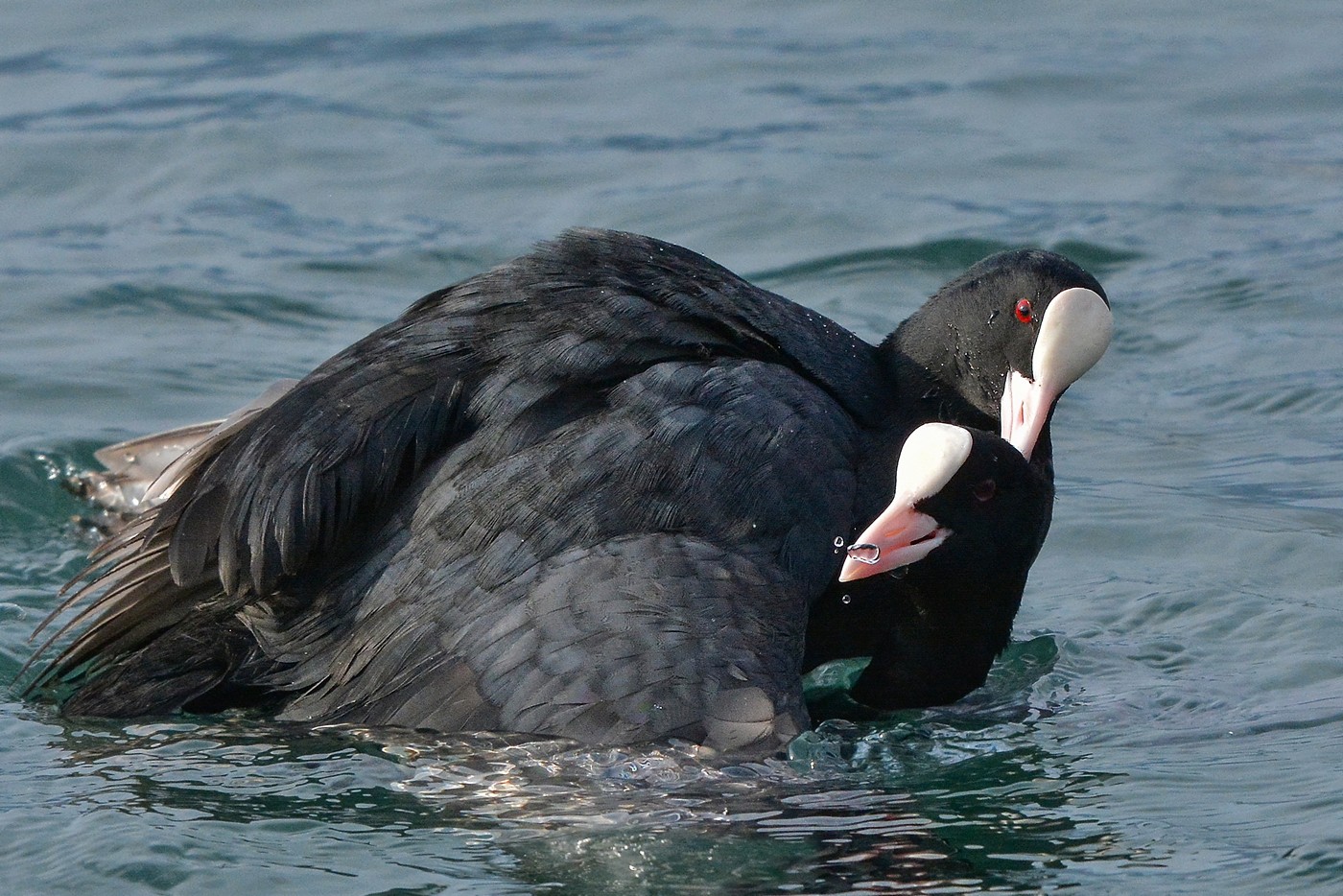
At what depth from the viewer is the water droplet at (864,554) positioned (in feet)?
14.5

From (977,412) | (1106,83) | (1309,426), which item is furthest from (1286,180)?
(977,412)

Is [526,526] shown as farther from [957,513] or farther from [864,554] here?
[957,513]

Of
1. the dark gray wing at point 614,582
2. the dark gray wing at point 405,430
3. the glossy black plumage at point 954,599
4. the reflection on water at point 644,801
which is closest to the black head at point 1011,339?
the glossy black plumage at point 954,599

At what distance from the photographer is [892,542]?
14.9 feet

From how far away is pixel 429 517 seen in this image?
454 cm

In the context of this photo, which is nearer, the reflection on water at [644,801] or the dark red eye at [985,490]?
the reflection on water at [644,801]

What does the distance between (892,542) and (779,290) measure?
3965 mm

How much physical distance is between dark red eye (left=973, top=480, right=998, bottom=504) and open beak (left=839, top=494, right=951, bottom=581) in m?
0.13

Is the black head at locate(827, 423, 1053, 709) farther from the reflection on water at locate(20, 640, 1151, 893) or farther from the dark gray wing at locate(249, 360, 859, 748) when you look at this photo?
the reflection on water at locate(20, 640, 1151, 893)

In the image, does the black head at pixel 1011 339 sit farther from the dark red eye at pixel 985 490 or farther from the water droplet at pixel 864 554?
the water droplet at pixel 864 554

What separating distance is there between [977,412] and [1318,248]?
4.02 metres

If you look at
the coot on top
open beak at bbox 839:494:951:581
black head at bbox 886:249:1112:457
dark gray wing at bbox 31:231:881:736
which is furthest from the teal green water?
black head at bbox 886:249:1112:457

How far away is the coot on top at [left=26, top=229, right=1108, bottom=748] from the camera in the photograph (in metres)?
4.26

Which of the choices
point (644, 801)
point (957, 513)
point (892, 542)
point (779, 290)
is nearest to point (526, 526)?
point (644, 801)
